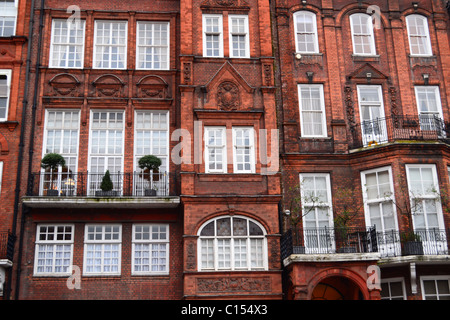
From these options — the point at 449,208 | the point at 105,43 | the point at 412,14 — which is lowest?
the point at 449,208

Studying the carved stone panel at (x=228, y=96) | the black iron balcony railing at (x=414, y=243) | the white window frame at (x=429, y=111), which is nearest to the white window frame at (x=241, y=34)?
the carved stone panel at (x=228, y=96)

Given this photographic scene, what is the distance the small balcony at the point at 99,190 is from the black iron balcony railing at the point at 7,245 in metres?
1.37

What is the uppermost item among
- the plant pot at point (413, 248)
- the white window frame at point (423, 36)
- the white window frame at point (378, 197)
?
the white window frame at point (423, 36)

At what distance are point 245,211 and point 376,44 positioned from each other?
9971mm

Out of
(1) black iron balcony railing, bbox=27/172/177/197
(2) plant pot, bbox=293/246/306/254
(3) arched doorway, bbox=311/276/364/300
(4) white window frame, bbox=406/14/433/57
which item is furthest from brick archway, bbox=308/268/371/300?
(4) white window frame, bbox=406/14/433/57

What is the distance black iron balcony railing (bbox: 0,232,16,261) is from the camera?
2172cm

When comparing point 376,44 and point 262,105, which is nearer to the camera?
point 262,105

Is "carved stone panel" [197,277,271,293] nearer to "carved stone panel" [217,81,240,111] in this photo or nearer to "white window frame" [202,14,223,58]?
"carved stone panel" [217,81,240,111]

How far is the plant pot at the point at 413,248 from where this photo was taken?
21.8 metres

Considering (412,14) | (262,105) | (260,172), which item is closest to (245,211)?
(260,172)

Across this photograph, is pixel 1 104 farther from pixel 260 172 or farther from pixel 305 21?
pixel 305 21

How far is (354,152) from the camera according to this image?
24375mm

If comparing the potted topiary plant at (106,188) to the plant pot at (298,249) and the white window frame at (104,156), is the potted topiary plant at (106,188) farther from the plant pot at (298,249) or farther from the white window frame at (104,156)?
the plant pot at (298,249)

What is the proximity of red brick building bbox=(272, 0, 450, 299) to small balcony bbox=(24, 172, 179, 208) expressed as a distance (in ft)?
16.0
